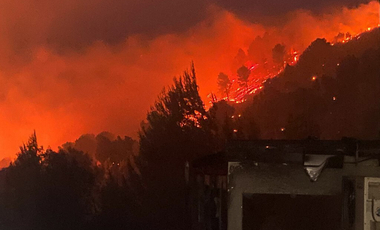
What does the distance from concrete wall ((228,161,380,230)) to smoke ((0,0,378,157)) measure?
1.36m

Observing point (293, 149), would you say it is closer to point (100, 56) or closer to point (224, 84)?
point (224, 84)

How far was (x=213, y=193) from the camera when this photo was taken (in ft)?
7.73

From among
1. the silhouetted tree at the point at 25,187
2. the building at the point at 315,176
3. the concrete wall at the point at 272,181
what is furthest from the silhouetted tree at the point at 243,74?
the silhouetted tree at the point at 25,187

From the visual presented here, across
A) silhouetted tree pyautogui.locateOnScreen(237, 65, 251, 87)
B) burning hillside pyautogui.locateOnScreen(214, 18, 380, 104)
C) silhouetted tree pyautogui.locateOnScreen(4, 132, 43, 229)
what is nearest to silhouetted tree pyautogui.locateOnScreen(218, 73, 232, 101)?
burning hillside pyautogui.locateOnScreen(214, 18, 380, 104)

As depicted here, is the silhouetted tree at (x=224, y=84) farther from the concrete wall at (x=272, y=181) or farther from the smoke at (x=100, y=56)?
the concrete wall at (x=272, y=181)

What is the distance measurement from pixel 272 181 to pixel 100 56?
215cm

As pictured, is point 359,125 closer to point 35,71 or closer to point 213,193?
point 213,193

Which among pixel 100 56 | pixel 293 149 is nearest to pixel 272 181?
pixel 293 149

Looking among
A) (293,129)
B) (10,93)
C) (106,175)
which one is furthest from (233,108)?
(10,93)

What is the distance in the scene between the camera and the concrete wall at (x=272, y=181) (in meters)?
Result: 2.01

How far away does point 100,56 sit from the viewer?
10.8ft

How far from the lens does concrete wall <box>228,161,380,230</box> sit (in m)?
2.01

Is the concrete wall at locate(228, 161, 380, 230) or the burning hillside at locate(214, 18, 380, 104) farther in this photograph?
the burning hillside at locate(214, 18, 380, 104)

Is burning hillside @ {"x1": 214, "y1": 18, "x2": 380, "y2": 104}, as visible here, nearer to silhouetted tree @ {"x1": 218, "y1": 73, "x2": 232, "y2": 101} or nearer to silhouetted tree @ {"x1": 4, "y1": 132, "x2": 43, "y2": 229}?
silhouetted tree @ {"x1": 218, "y1": 73, "x2": 232, "y2": 101}
